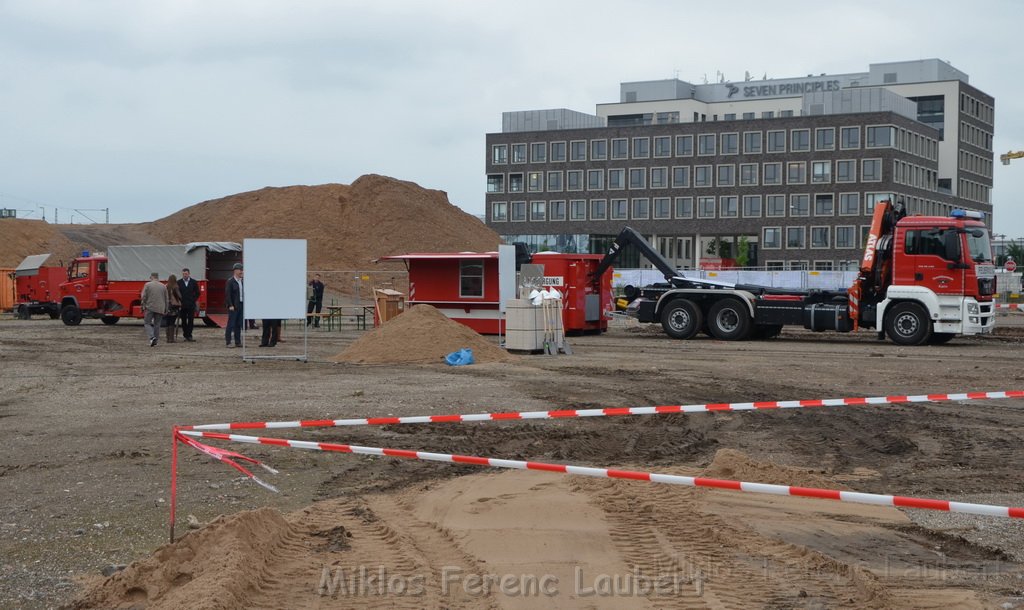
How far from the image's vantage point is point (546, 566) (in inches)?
246

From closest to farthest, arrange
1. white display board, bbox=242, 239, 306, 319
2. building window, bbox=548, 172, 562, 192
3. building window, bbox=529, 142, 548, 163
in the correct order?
white display board, bbox=242, 239, 306, 319, building window, bbox=548, 172, 562, 192, building window, bbox=529, 142, 548, 163

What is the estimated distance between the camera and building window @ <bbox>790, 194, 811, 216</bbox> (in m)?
88.6

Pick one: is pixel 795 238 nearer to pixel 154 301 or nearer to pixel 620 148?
pixel 620 148

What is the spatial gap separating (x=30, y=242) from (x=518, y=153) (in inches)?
1797

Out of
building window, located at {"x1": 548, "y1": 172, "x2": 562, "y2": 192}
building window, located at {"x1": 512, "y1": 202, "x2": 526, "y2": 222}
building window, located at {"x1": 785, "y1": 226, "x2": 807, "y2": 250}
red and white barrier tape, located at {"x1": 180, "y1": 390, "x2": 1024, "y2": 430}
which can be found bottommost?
red and white barrier tape, located at {"x1": 180, "y1": 390, "x2": 1024, "y2": 430}

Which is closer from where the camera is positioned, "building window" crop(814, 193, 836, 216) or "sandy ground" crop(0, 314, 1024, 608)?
"sandy ground" crop(0, 314, 1024, 608)

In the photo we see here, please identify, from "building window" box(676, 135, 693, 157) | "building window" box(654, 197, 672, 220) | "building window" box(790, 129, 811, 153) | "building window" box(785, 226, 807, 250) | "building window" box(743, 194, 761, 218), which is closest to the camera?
"building window" box(790, 129, 811, 153)

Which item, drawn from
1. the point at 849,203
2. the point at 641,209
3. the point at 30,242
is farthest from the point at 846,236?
the point at 30,242

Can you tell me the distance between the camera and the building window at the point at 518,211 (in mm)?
100188

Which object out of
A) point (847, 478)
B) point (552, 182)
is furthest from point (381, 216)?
point (847, 478)

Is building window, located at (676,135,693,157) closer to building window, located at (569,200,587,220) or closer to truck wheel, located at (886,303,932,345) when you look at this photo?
building window, located at (569,200,587,220)

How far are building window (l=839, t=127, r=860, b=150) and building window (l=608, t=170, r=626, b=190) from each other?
19391 millimetres

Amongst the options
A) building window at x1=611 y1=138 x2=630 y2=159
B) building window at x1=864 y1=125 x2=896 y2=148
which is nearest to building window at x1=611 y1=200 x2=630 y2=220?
building window at x1=611 y1=138 x2=630 y2=159

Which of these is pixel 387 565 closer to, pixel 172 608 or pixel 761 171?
pixel 172 608
